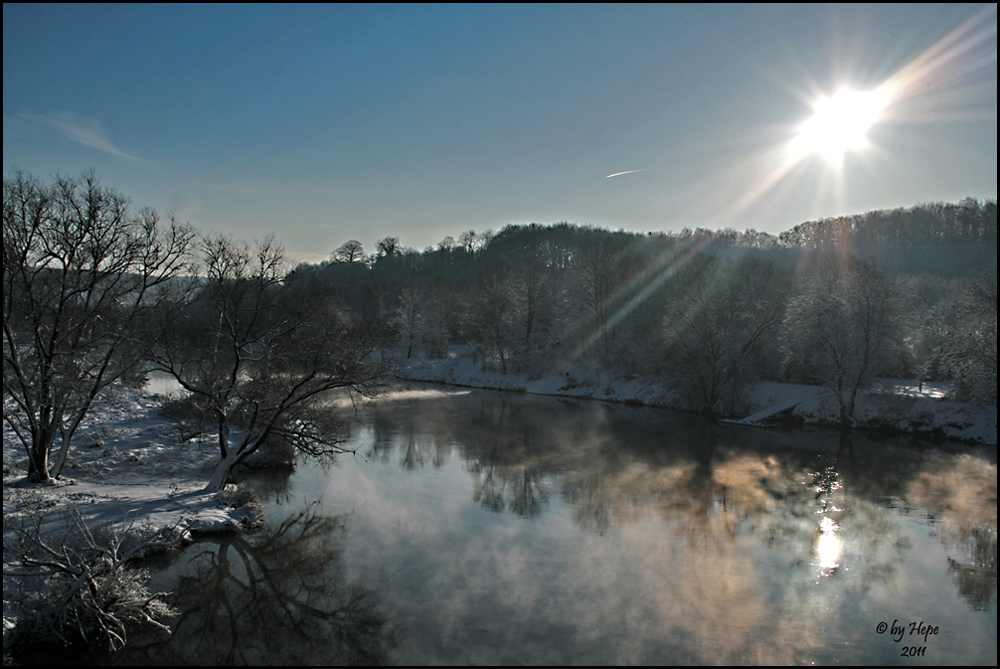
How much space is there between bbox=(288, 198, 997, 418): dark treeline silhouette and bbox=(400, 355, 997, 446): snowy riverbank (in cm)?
70

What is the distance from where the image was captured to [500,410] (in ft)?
106

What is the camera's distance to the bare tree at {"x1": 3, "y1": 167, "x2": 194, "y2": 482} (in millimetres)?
12102

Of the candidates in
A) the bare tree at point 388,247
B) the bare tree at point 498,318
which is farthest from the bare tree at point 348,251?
the bare tree at point 498,318

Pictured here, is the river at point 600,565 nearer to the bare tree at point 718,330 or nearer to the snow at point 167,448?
the snow at point 167,448

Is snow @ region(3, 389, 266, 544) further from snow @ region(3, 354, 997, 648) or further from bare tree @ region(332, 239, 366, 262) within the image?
bare tree @ region(332, 239, 366, 262)

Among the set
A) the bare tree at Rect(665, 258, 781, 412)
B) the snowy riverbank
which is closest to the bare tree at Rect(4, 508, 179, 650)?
the snowy riverbank

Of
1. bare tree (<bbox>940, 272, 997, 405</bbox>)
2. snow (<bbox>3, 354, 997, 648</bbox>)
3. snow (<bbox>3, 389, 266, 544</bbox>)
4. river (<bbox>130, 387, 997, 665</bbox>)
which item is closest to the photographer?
river (<bbox>130, 387, 997, 665</bbox>)

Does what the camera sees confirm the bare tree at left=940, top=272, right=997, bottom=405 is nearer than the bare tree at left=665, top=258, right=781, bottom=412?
Yes

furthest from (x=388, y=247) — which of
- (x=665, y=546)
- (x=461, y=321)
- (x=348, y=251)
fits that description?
(x=665, y=546)

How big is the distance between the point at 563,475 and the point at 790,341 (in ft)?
66.5

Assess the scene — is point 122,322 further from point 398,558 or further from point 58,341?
point 398,558

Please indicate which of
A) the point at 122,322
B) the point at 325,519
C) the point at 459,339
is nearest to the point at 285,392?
the point at 325,519

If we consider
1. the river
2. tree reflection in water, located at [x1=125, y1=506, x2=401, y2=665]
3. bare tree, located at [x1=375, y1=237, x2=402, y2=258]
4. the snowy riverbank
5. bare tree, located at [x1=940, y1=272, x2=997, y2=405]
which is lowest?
tree reflection in water, located at [x1=125, y1=506, x2=401, y2=665]

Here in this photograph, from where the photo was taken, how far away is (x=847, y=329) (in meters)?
28.0
